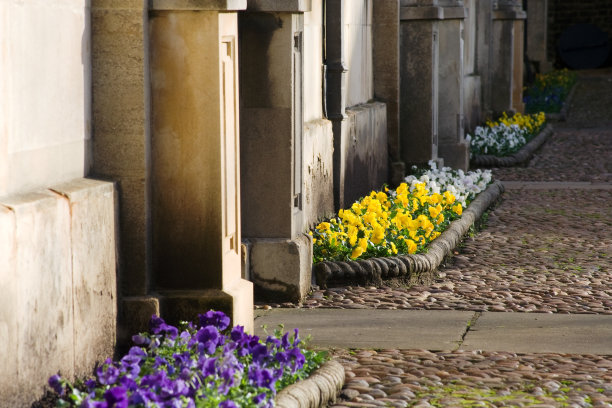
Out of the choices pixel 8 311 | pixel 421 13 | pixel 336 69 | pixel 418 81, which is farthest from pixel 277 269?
pixel 421 13

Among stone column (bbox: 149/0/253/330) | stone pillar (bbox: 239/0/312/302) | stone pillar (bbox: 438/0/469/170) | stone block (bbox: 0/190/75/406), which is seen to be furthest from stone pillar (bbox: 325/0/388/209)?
stone block (bbox: 0/190/75/406)

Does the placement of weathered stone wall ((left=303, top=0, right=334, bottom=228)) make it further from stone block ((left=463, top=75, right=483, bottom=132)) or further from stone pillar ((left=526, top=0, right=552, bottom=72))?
stone pillar ((left=526, top=0, right=552, bottom=72))

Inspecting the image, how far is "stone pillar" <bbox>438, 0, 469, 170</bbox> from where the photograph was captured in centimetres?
1177

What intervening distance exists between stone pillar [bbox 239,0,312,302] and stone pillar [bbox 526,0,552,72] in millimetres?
22303

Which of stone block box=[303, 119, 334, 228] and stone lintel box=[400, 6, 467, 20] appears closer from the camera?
stone block box=[303, 119, 334, 228]

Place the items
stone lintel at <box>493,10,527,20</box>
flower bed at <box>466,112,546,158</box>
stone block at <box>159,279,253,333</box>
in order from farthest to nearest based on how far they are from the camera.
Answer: stone lintel at <box>493,10,527,20</box>, flower bed at <box>466,112,546,158</box>, stone block at <box>159,279,253,333</box>

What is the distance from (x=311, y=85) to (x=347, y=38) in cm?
132

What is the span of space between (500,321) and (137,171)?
82.5 inches

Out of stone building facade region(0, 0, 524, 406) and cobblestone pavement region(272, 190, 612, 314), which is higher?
stone building facade region(0, 0, 524, 406)

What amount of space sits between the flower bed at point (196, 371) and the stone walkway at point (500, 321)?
1.06 feet

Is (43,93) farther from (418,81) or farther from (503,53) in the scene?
(503,53)

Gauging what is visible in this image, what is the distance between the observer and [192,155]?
477cm

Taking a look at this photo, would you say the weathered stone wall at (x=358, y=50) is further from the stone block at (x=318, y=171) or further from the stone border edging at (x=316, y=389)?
the stone border edging at (x=316, y=389)

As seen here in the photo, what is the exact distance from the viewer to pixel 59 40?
4.25 metres
